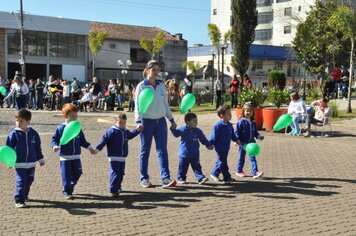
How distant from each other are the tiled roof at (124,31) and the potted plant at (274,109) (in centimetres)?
4403

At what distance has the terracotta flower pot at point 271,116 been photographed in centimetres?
1583

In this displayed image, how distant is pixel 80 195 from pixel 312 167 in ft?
15.8

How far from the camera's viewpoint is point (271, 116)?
1590cm

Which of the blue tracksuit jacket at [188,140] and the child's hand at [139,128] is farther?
the blue tracksuit jacket at [188,140]

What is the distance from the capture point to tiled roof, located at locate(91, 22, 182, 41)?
59719 mm

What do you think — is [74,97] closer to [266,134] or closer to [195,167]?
[266,134]

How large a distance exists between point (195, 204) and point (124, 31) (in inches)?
2228

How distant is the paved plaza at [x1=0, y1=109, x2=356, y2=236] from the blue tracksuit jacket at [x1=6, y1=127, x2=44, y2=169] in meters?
0.57

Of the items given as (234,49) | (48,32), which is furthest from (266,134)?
(48,32)

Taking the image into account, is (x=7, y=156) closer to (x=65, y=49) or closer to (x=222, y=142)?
(x=222, y=142)

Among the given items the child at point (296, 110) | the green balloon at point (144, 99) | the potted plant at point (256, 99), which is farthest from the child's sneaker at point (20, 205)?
the potted plant at point (256, 99)

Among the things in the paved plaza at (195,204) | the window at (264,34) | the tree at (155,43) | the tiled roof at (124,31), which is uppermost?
the window at (264,34)

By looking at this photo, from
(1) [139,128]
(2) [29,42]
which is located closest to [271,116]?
(1) [139,128]

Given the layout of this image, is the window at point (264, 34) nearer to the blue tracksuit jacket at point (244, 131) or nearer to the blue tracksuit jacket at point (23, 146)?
the blue tracksuit jacket at point (244, 131)
